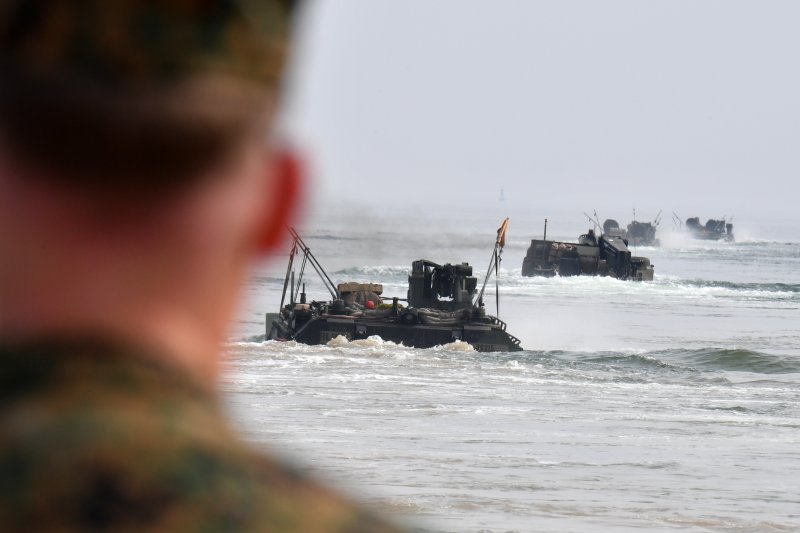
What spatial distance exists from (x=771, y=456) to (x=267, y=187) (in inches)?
889

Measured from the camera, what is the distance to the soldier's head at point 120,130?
3.42ft

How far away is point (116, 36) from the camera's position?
1044 mm

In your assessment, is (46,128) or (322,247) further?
(322,247)

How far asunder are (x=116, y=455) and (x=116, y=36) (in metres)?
0.30

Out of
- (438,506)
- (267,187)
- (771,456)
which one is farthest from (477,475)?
(267,187)

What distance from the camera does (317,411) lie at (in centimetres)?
2569

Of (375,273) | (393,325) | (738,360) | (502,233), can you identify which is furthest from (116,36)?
(375,273)

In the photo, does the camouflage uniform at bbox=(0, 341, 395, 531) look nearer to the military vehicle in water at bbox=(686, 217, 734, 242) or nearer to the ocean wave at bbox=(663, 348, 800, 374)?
the ocean wave at bbox=(663, 348, 800, 374)

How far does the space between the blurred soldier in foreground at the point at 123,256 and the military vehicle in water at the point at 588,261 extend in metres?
80.5

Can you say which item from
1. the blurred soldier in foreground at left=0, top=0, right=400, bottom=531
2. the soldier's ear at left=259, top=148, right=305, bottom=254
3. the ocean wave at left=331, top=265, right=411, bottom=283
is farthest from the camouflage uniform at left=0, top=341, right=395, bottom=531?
the ocean wave at left=331, top=265, right=411, bottom=283

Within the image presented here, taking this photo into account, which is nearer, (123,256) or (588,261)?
(123,256)

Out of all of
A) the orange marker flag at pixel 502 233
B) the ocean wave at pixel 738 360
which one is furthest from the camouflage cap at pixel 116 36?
the orange marker flag at pixel 502 233

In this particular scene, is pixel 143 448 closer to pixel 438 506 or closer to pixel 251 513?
pixel 251 513

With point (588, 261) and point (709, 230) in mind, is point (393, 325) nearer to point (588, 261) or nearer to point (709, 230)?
point (588, 261)
